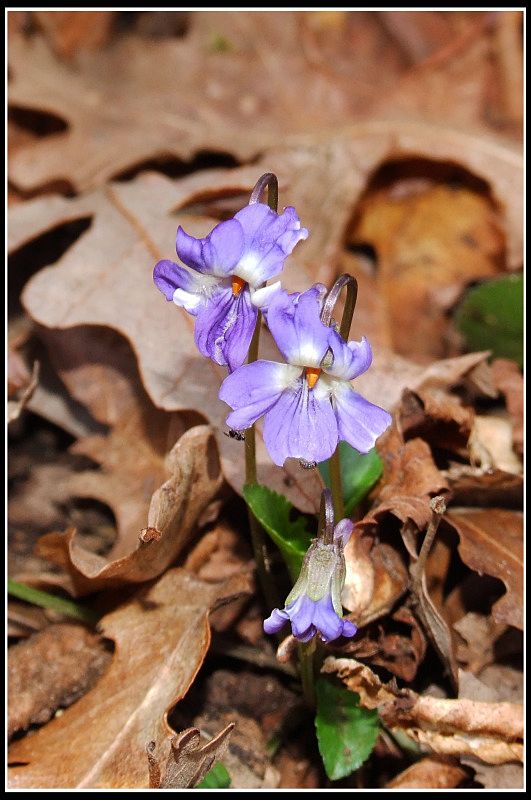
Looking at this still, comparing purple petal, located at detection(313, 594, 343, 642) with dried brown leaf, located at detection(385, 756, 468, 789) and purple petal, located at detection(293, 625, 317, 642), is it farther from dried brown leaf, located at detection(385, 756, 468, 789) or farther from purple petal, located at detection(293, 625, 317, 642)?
dried brown leaf, located at detection(385, 756, 468, 789)

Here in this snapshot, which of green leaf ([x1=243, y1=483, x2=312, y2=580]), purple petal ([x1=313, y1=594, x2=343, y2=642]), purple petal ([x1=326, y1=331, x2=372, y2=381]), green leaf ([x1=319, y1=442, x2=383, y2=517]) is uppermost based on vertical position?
purple petal ([x1=326, y1=331, x2=372, y2=381])

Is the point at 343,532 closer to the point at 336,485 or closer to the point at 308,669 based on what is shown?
the point at 336,485

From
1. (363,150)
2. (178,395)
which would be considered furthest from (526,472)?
(363,150)

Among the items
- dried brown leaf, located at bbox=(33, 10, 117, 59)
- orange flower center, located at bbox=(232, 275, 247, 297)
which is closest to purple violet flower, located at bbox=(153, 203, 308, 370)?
orange flower center, located at bbox=(232, 275, 247, 297)

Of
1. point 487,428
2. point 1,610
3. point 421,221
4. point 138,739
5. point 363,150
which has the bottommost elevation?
point 138,739

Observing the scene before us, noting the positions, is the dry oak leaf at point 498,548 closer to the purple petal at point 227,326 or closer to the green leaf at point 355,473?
the green leaf at point 355,473

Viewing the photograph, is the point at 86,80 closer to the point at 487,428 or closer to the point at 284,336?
the point at 487,428

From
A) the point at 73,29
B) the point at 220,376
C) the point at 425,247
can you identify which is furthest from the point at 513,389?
the point at 73,29
